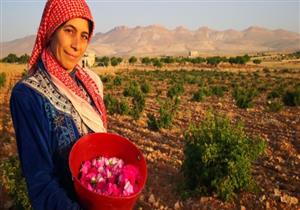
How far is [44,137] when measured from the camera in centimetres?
187

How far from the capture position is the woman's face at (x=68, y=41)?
6.66 feet

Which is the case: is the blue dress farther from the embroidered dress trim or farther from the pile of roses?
the pile of roses

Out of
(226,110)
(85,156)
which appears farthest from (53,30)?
(226,110)

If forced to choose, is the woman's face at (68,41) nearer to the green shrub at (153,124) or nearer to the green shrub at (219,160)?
the green shrub at (219,160)

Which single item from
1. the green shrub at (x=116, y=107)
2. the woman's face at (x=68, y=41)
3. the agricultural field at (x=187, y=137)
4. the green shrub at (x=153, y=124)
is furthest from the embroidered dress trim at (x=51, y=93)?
the green shrub at (x=116, y=107)

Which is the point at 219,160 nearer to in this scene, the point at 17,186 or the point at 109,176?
the point at 17,186

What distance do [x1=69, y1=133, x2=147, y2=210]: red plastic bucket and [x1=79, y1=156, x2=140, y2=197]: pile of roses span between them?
0.11 ft

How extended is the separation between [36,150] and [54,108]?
239 mm

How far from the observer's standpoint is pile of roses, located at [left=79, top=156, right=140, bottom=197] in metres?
1.72

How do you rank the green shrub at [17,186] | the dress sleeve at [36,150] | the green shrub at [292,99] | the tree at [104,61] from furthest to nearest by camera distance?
the tree at [104,61]
the green shrub at [292,99]
the green shrub at [17,186]
the dress sleeve at [36,150]

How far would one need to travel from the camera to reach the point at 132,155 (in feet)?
6.60

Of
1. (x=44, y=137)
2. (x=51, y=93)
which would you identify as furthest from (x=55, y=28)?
(x=44, y=137)

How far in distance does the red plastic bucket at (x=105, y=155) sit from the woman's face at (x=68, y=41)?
0.43 m

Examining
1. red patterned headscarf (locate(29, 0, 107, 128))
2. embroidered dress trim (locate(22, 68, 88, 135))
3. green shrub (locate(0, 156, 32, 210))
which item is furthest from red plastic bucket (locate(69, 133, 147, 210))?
green shrub (locate(0, 156, 32, 210))
